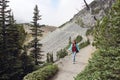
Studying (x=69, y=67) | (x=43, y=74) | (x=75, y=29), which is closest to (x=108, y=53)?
(x=43, y=74)

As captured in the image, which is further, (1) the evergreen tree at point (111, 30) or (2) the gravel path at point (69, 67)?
(2) the gravel path at point (69, 67)

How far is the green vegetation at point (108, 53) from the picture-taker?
53.3 ft

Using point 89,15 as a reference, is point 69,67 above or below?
below

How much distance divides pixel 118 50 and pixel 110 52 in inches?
16.3

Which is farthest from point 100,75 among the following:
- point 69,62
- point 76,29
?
point 76,29

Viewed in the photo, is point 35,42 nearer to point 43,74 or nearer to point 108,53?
point 43,74

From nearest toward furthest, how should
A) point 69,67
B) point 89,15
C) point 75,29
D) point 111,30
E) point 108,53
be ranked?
point 108,53 → point 111,30 → point 69,67 → point 89,15 → point 75,29

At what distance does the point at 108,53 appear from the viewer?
1661cm

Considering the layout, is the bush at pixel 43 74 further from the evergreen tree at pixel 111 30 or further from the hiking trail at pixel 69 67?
the evergreen tree at pixel 111 30

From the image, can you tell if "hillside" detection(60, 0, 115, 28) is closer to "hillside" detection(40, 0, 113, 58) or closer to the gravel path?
"hillside" detection(40, 0, 113, 58)

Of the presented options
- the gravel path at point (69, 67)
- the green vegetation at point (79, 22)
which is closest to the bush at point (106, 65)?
the gravel path at point (69, 67)

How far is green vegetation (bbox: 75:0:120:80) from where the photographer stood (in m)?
16.2

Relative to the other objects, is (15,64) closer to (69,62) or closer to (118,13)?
(69,62)

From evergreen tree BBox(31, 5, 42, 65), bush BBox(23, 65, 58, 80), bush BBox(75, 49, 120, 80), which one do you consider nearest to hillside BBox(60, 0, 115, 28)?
evergreen tree BBox(31, 5, 42, 65)
